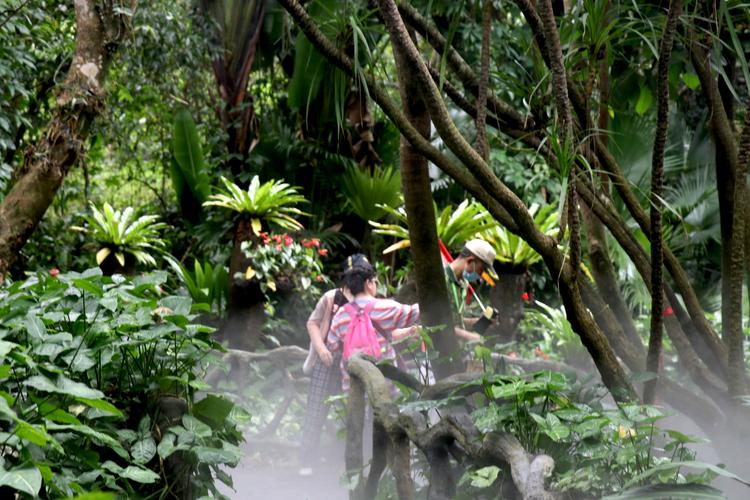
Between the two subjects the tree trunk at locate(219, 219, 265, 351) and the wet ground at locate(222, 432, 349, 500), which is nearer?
the wet ground at locate(222, 432, 349, 500)

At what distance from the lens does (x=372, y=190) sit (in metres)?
9.53

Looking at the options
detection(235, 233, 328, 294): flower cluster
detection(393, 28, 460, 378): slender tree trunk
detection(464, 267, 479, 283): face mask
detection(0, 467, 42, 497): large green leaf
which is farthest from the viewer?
detection(235, 233, 328, 294): flower cluster

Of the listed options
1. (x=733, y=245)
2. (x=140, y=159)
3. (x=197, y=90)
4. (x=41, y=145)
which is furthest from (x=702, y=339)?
(x=140, y=159)

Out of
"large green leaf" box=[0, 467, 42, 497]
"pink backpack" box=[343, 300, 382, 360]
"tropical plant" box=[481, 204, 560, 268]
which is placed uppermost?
"tropical plant" box=[481, 204, 560, 268]

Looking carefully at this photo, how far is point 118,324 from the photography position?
2.75 m

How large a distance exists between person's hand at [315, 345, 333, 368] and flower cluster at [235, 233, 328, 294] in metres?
2.12

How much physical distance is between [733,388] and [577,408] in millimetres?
951

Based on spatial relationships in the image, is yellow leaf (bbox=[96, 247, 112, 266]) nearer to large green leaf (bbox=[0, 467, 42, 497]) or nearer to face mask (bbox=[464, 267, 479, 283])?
face mask (bbox=[464, 267, 479, 283])

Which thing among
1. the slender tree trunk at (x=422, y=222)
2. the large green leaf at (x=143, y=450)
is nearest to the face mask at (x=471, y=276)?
the slender tree trunk at (x=422, y=222)

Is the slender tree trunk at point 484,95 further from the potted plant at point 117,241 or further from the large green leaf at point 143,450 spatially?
the potted plant at point 117,241

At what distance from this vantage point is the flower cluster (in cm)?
758

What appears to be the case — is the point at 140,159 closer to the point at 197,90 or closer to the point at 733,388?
the point at 197,90

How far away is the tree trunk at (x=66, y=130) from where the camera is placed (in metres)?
4.77

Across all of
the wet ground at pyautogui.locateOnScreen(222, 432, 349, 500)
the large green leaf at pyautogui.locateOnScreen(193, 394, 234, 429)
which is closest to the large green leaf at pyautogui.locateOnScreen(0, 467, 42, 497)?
the large green leaf at pyautogui.locateOnScreen(193, 394, 234, 429)
